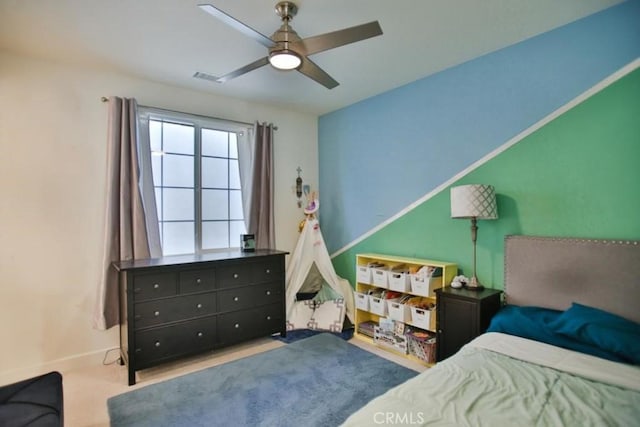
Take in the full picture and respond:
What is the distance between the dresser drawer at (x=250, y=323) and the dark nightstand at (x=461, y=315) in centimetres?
164

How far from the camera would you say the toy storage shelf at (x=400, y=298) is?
2.98 m

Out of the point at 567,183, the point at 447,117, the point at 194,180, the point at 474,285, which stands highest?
the point at 447,117

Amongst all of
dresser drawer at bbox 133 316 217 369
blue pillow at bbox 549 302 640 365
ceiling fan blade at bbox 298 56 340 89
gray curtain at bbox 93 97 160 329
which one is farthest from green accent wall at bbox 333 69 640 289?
gray curtain at bbox 93 97 160 329

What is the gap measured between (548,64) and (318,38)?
5.96ft

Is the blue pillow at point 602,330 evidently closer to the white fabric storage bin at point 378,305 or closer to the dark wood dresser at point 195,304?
the white fabric storage bin at point 378,305

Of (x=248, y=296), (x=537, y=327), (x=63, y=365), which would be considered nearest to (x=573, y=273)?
(x=537, y=327)

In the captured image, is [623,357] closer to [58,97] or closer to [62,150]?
[62,150]

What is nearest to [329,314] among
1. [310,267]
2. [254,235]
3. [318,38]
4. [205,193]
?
[310,267]

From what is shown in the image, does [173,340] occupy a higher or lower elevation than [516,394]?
lower

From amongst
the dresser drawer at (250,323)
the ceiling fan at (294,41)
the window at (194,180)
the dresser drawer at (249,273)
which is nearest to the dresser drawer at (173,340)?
the dresser drawer at (250,323)

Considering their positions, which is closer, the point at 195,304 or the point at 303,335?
the point at 195,304

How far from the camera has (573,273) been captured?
2289 millimetres

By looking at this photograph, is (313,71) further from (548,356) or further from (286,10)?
(548,356)

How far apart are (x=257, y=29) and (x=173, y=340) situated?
8.62 ft
